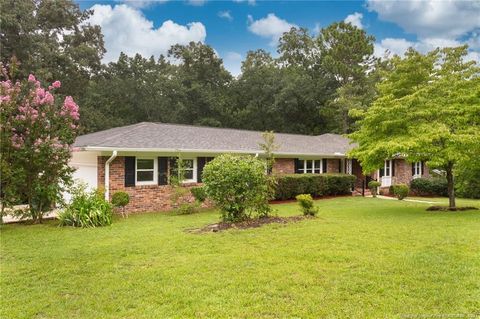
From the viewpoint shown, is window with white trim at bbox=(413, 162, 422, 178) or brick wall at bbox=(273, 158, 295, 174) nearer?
brick wall at bbox=(273, 158, 295, 174)

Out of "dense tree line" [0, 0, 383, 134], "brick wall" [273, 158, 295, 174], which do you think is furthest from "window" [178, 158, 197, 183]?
"dense tree line" [0, 0, 383, 134]

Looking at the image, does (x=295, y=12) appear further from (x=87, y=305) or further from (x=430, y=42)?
(x=87, y=305)

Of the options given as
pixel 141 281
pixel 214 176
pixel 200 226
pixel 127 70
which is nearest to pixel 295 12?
pixel 214 176

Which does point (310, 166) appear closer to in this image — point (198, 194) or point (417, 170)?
point (198, 194)

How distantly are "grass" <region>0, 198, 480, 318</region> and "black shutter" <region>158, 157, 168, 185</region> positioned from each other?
17.5ft

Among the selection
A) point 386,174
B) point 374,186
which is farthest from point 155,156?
point 386,174

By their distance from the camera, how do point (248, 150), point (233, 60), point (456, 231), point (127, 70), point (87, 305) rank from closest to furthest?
point (87, 305)
point (456, 231)
point (248, 150)
point (127, 70)
point (233, 60)

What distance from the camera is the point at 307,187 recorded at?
1800cm

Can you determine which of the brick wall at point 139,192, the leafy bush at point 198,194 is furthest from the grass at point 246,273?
the leafy bush at point 198,194

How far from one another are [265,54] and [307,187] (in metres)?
28.7

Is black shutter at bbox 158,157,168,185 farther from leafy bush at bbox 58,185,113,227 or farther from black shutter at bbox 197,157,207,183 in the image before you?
leafy bush at bbox 58,185,113,227

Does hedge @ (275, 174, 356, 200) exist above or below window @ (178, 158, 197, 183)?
below

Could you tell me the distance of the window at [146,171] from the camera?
13914 mm

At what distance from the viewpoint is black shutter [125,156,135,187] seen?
44.1ft
